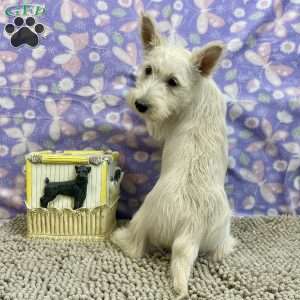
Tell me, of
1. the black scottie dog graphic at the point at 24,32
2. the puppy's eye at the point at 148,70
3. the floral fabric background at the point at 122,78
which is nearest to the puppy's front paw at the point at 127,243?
the floral fabric background at the point at 122,78

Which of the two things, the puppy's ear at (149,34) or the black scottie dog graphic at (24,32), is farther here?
the black scottie dog graphic at (24,32)

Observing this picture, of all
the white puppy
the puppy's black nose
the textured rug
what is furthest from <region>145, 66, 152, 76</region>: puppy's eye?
the textured rug

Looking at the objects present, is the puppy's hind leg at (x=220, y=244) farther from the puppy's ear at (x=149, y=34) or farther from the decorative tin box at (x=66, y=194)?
the puppy's ear at (x=149, y=34)

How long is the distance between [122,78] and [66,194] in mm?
502

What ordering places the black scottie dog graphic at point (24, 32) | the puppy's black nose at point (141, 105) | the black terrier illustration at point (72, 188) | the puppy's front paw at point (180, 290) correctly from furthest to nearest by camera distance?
the black scottie dog graphic at point (24, 32)
the black terrier illustration at point (72, 188)
the puppy's black nose at point (141, 105)
the puppy's front paw at point (180, 290)

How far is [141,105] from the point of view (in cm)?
127

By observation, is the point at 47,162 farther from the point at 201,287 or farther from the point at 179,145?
the point at 201,287

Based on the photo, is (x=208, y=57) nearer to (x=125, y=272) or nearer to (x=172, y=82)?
(x=172, y=82)

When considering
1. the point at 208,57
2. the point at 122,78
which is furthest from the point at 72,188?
the point at 208,57

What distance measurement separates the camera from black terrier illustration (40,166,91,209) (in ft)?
4.66

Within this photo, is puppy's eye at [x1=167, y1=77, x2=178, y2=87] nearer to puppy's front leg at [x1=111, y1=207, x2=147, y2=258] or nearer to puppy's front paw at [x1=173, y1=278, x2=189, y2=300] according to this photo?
puppy's front leg at [x1=111, y1=207, x2=147, y2=258]

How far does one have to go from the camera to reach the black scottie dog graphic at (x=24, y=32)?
5.29 feet

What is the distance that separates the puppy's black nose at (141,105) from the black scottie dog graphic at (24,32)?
584 mm

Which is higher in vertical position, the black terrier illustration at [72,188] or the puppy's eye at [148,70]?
the puppy's eye at [148,70]
